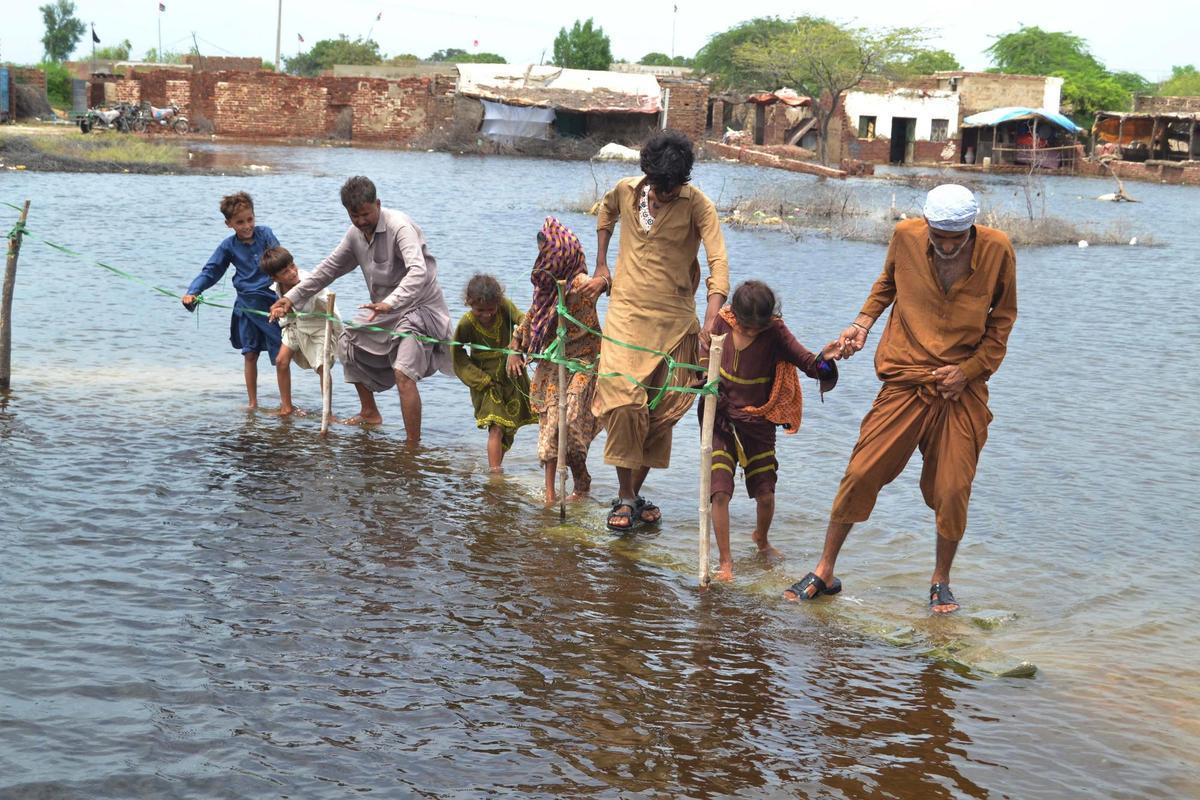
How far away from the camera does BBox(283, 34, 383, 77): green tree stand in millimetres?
83250

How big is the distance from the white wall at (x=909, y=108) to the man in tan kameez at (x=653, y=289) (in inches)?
2160

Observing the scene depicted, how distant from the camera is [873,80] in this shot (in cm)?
5859

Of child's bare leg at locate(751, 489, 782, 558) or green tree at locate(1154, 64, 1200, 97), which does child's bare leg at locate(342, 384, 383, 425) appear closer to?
child's bare leg at locate(751, 489, 782, 558)

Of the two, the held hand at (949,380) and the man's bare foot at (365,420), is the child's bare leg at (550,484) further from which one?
the held hand at (949,380)

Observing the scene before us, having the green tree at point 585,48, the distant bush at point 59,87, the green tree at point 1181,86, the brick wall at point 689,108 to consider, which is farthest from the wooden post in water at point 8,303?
the green tree at point 1181,86

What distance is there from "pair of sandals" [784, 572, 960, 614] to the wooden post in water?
235 inches

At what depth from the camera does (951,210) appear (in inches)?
195

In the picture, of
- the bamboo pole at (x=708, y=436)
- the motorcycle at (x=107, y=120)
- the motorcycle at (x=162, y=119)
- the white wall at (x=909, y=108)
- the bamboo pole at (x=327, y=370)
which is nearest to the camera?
the bamboo pole at (x=708, y=436)

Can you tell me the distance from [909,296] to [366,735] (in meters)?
2.78

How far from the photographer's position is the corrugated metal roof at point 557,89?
51594 millimetres

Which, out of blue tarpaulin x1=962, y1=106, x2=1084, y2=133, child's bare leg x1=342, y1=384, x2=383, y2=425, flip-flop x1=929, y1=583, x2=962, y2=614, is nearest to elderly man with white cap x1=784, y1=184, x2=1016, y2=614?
flip-flop x1=929, y1=583, x2=962, y2=614

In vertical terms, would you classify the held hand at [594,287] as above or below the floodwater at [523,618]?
above

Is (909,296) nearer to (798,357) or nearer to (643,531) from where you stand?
(798,357)

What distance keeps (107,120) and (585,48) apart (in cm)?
4598
